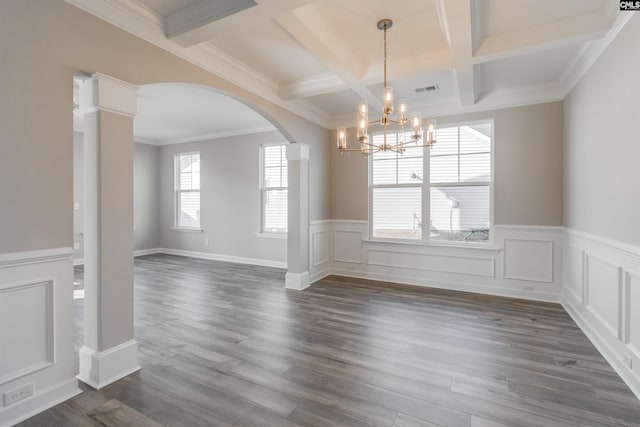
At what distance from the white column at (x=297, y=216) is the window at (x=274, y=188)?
4.84ft

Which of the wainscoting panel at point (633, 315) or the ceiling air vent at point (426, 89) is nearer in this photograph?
the wainscoting panel at point (633, 315)

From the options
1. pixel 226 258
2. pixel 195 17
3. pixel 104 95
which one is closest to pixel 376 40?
pixel 195 17

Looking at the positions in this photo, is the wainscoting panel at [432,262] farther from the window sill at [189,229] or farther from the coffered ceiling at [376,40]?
the window sill at [189,229]

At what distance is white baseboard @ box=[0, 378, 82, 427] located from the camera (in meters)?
1.74

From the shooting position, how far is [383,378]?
2.25 m

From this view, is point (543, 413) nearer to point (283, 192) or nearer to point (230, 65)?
point (230, 65)

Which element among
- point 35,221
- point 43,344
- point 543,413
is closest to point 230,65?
point 35,221

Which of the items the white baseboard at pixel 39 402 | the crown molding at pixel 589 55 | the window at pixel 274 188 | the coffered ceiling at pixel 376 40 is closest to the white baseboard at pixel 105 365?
the white baseboard at pixel 39 402

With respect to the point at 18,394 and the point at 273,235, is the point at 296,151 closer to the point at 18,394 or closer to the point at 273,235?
the point at 273,235

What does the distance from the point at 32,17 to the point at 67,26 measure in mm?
177

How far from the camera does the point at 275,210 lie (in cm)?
624

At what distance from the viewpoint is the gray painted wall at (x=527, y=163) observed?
393cm

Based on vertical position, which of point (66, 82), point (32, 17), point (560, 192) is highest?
point (32, 17)

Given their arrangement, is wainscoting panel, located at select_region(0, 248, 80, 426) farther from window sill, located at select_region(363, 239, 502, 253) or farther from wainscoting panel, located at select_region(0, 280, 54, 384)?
window sill, located at select_region(363, 239, 502, 253)
